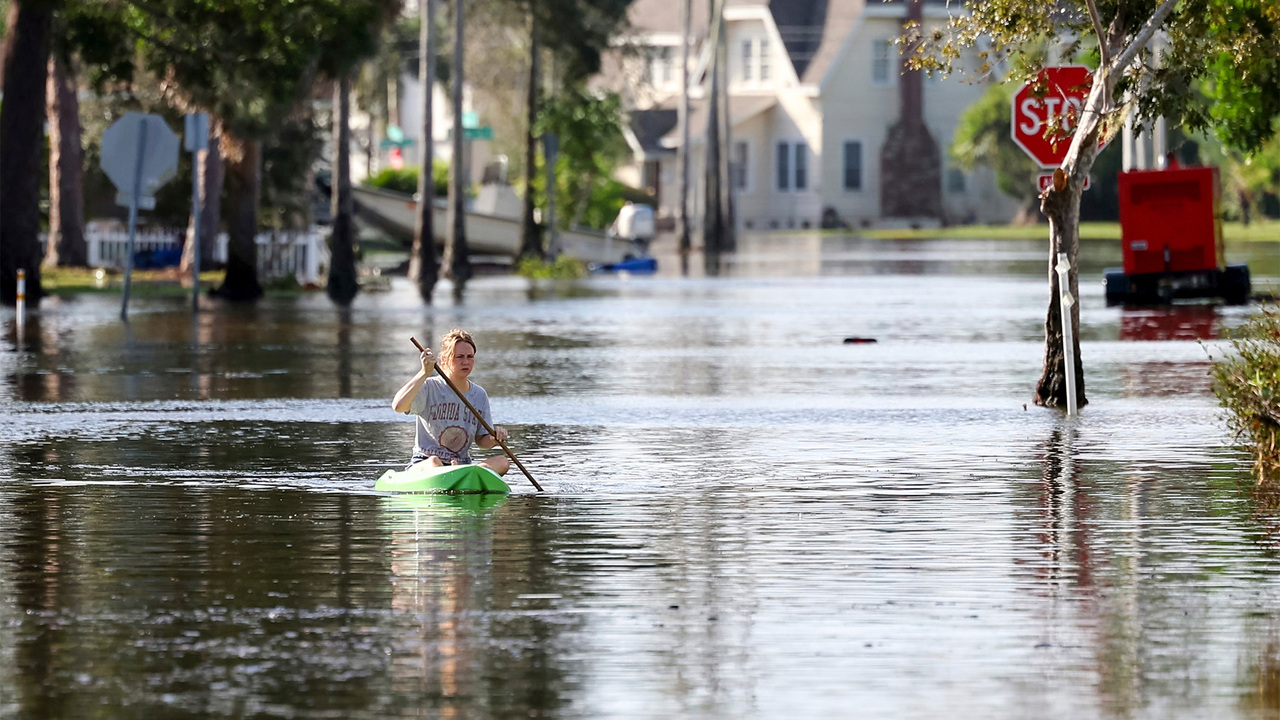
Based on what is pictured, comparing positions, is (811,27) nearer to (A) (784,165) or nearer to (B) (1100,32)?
(A) (784,165)

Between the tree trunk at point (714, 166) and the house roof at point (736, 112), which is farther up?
the house roof at point (736, 112)

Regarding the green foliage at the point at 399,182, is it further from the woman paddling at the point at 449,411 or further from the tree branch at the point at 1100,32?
the woman paddling at the point at 449,411

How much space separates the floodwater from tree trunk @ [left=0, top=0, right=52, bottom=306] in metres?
13.7

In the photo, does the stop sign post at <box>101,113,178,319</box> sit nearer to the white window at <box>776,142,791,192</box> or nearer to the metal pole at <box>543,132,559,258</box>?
the metal pole at <box>543,132,559,258</box>

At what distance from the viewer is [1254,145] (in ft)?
104

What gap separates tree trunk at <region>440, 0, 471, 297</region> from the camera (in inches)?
2002

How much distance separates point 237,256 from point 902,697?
111 ft

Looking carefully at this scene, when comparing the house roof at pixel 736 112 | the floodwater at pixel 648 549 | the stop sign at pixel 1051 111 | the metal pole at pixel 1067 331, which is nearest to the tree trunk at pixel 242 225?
the floodwater at pixel 648 549

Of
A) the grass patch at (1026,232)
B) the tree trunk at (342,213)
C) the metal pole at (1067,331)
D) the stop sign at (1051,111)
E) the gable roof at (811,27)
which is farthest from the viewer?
the gable roof at (811,27)

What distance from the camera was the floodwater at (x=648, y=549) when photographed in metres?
8.36

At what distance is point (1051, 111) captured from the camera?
20.3 meters

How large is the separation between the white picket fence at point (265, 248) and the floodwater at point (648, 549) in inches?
912

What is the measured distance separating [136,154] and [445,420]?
2042 cm

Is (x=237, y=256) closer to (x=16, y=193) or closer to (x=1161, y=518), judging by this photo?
(x=16, y=193)
